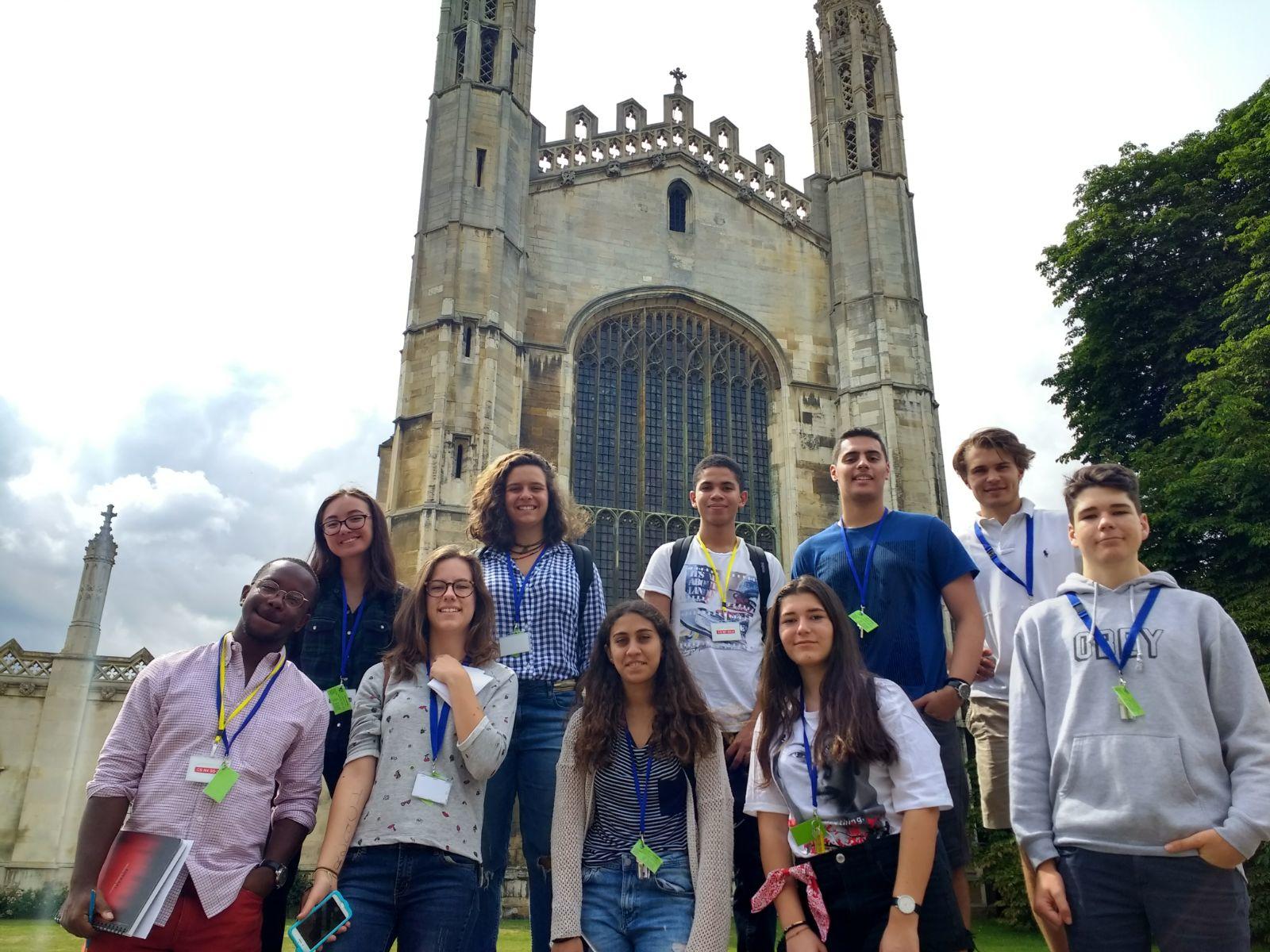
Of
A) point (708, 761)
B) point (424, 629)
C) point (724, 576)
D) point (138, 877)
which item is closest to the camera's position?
point (138, 877)

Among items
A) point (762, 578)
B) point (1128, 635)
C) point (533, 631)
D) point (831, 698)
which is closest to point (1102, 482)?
point (1128, 635)

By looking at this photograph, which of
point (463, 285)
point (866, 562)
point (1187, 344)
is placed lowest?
point (866, 562)

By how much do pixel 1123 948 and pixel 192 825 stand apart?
298 cm

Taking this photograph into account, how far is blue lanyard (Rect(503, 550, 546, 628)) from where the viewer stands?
4.16m

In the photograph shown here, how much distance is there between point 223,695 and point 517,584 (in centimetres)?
131

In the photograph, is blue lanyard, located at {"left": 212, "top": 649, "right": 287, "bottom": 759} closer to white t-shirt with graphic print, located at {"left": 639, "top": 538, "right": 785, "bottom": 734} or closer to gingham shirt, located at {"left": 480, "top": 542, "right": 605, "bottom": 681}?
gingham shirt, located at {"left": 480, "top": 542, "right": 605, "bottom": 681}

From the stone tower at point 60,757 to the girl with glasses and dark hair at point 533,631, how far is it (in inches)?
603

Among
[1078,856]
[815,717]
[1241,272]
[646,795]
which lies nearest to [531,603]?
[646,795]

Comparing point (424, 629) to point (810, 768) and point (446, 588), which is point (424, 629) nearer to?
point (446, 588)

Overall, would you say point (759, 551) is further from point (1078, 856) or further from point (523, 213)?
point (523, 213)

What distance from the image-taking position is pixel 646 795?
3455mm

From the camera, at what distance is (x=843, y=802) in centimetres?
317

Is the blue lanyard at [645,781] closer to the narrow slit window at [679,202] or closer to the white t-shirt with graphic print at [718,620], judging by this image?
the white t-shirt with graphic print at [718,620]

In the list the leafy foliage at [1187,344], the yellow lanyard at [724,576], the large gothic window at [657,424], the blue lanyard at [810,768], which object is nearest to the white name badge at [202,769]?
the blue lanyard at [810,768]
